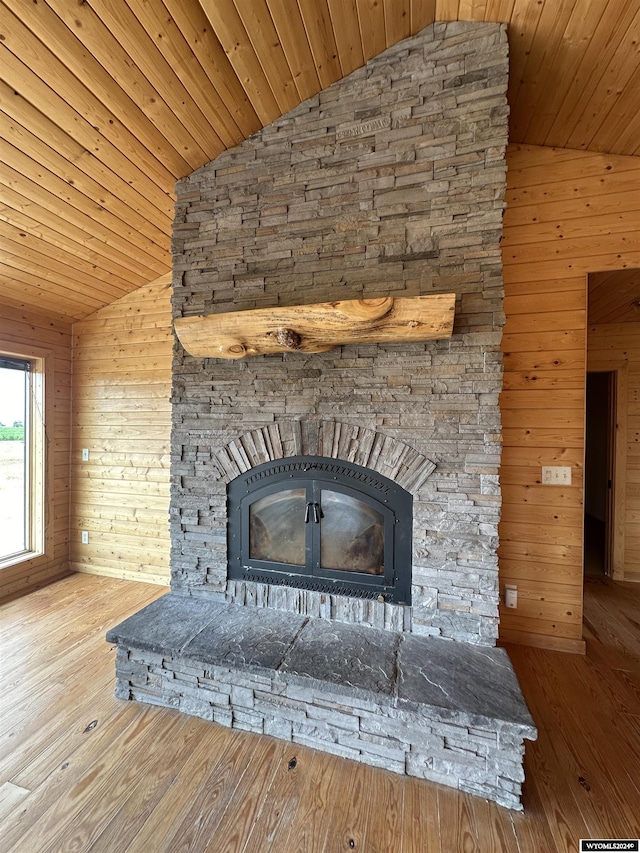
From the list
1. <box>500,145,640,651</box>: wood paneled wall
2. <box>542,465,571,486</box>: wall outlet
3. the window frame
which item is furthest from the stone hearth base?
the window frame

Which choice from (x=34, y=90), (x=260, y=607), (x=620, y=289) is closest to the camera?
(x=34, y=90)

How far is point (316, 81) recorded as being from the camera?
191cm

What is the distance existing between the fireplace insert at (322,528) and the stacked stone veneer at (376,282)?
0.30 feet

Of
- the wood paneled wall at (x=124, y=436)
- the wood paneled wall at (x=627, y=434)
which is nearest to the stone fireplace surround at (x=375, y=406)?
the wood paneled wall at (x=124, y=436)

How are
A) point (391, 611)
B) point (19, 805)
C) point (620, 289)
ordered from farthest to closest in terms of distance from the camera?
point (620, 289) < point (391, 611) < point (19, 805)

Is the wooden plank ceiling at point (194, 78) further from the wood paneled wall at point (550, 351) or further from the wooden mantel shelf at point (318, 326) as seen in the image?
the wooden mantel shelf at point (318, 326)

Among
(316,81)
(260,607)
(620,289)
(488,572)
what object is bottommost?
(260,607)

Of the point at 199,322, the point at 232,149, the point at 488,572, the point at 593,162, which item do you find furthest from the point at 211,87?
the point at 488,572

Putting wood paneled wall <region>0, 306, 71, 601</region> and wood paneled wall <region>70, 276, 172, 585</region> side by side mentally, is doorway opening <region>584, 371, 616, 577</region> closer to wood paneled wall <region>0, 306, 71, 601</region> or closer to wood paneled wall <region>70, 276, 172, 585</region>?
wood paneled wall <region>70, 276, 172, 585</region>

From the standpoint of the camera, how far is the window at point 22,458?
3.14 meters

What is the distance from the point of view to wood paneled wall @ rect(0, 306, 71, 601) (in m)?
3.01

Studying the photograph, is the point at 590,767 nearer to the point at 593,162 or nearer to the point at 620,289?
the point at 620,289

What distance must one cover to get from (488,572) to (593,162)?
256cm

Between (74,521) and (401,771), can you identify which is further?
(74,521)
